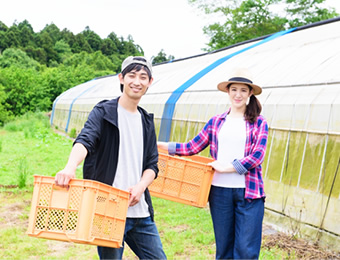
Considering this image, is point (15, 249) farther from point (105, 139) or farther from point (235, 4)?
point (235, 4)

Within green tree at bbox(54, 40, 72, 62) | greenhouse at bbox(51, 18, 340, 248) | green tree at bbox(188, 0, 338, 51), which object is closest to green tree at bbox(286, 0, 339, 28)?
green tree at bbox(188, 0, 338, 51)

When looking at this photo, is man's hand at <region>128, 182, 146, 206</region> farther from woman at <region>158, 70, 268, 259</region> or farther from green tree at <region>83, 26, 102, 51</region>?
green tree at <region>83, 26, 102, 51</region>

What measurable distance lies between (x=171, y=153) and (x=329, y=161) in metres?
2.84

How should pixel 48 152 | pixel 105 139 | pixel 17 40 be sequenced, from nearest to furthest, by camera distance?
pixel 105 139
pixel 48 152
pixel 17 40

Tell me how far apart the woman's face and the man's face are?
0.91 metres

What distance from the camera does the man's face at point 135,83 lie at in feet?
7.97

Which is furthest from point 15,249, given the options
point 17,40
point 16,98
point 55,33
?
point 55,33

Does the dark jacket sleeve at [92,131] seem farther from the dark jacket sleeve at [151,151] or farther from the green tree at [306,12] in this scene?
the green tree at [306,12]

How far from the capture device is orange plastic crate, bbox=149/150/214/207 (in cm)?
313

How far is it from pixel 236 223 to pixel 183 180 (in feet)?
1.91

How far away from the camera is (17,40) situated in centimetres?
6012

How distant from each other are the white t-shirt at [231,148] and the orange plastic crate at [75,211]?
1.07 metres

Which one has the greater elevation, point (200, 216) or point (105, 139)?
point (105, 139)

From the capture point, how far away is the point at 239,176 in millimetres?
2980
